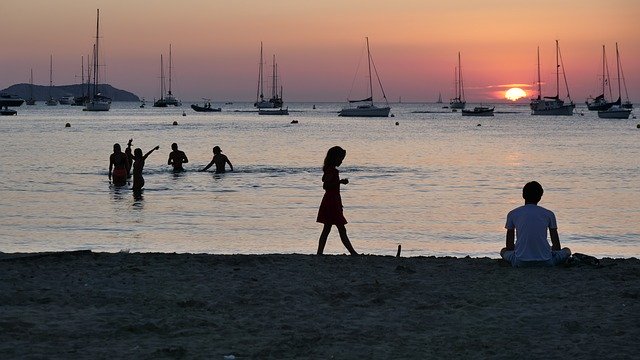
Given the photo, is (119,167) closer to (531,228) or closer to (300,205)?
(300,205)

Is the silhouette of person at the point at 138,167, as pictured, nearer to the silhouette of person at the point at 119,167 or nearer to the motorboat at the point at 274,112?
the silhouette of person at the point at 119,167

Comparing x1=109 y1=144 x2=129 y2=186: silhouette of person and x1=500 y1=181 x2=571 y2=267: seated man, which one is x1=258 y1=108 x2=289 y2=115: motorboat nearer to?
x1=109 y1=144 x2=129 y2=186: silhouette of person

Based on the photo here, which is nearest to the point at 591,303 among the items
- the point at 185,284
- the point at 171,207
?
the point at 185,284

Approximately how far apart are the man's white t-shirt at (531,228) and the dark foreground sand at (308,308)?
286 millimetres

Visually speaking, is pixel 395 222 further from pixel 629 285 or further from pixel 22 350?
pixel 22 350

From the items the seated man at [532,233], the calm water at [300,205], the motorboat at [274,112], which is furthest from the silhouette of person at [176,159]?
the motorboat at [274,112]

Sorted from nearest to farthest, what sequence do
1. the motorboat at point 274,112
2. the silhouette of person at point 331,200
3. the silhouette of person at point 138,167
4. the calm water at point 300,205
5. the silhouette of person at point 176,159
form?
the silhouette of person at point 331,200
the calm water at point 300,205
the silhouette of person at point 138,167
the silhouette of person at point 176,159
the motorboat at point 274,112

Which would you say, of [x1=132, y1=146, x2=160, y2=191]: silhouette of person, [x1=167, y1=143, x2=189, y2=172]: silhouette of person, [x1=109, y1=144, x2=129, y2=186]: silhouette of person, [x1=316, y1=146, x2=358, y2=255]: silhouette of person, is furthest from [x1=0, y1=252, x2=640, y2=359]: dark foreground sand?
[x1=167, y1=143, x2=189, y2=172]: silhouette of person

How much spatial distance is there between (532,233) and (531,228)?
6 cm

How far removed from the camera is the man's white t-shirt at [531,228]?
1009 cm

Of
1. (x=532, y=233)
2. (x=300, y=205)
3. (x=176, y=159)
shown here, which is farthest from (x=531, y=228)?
(x=176, y=159)

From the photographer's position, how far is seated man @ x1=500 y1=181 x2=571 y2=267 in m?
10.1

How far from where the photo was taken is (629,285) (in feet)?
31.0

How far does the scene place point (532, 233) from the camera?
10188 millimetres
